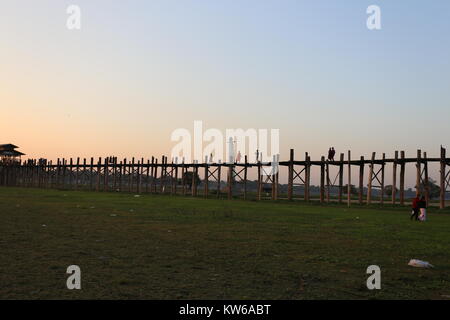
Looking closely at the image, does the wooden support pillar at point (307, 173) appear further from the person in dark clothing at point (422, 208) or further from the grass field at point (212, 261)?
the grass field at point (212, 261)

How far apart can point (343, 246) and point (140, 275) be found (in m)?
5.12

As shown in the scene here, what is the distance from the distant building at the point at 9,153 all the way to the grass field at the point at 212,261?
6319 cm

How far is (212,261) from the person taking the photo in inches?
311

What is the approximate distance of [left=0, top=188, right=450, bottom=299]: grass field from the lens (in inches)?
232

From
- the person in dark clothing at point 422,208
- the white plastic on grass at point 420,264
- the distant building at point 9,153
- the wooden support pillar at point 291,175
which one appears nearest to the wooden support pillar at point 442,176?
the person in dark clothing at point 422,208

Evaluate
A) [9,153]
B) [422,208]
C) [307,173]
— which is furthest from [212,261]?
[9,153]

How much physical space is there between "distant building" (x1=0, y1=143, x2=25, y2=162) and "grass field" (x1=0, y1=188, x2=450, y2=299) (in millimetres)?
63189

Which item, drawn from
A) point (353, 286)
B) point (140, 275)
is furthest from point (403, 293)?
point (140, 275)

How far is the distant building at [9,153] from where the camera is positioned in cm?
7131

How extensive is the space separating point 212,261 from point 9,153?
7132 cm

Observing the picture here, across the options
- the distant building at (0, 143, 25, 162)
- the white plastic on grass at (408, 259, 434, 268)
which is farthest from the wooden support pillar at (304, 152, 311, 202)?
the distant building at (0, 143, 25, 162)

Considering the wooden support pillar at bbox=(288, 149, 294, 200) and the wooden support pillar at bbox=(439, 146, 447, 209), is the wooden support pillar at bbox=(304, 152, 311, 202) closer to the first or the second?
the wooden support pillar at bbox=(288, 149, 294, 200)

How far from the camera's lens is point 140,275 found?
6652 mm

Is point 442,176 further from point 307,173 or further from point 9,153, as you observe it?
point 9,153
